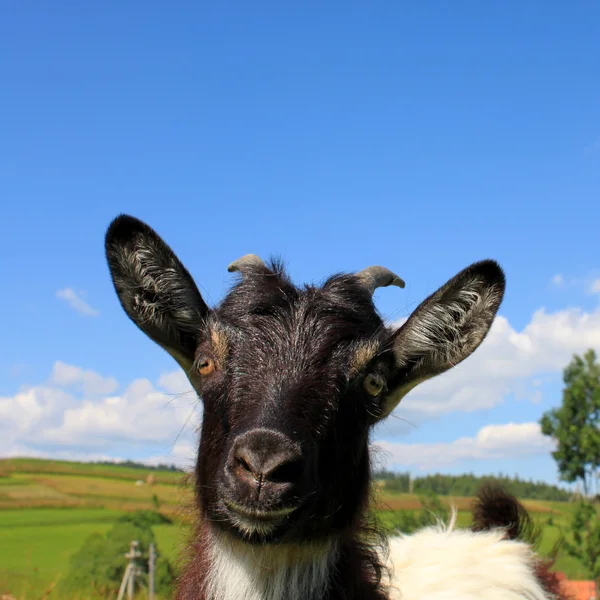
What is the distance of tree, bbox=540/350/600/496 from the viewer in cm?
4144

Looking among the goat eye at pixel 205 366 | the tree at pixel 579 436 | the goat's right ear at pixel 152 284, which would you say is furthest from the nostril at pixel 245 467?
the tree at pixel 579 436

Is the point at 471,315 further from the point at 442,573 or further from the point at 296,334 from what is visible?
the point at 442,573

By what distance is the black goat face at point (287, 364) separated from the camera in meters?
3.26

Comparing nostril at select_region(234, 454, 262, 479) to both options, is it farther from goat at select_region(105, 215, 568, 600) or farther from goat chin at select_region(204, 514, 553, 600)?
goat chin at select_region(204, 514, 553, 600)

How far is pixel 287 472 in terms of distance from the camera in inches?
126

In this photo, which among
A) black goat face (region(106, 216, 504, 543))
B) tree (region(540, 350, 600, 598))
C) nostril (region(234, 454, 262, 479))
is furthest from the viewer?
tree (region(540, 350, 600, 598))

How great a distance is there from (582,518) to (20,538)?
33.7m

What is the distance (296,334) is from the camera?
3.95 m

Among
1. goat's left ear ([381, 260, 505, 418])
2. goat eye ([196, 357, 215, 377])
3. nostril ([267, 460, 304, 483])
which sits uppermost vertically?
goat's left ear ([381, 260, 505, 418])

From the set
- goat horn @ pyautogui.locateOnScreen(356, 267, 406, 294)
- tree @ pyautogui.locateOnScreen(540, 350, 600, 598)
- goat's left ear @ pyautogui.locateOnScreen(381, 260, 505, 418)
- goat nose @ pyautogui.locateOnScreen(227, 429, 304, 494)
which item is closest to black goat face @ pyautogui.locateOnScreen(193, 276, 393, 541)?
goat nose @ pyautogui.locateOnScreen(227, 429, 304, 494)

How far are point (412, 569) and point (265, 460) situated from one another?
335 cm

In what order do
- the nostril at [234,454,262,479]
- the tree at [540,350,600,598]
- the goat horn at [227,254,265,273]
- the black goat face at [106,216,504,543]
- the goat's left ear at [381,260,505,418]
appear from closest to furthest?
the nostril at [234,454,262,479] → the black goat face at [106,216,504,543] → the goat's left ear at [381,260,505,418] → the goat horn at [227,254,265,273] → the tree at [540,350,600,598]

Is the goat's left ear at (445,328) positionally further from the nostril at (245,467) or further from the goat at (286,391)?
the nostril at (245,467)

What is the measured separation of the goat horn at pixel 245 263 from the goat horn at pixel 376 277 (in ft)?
2.51
